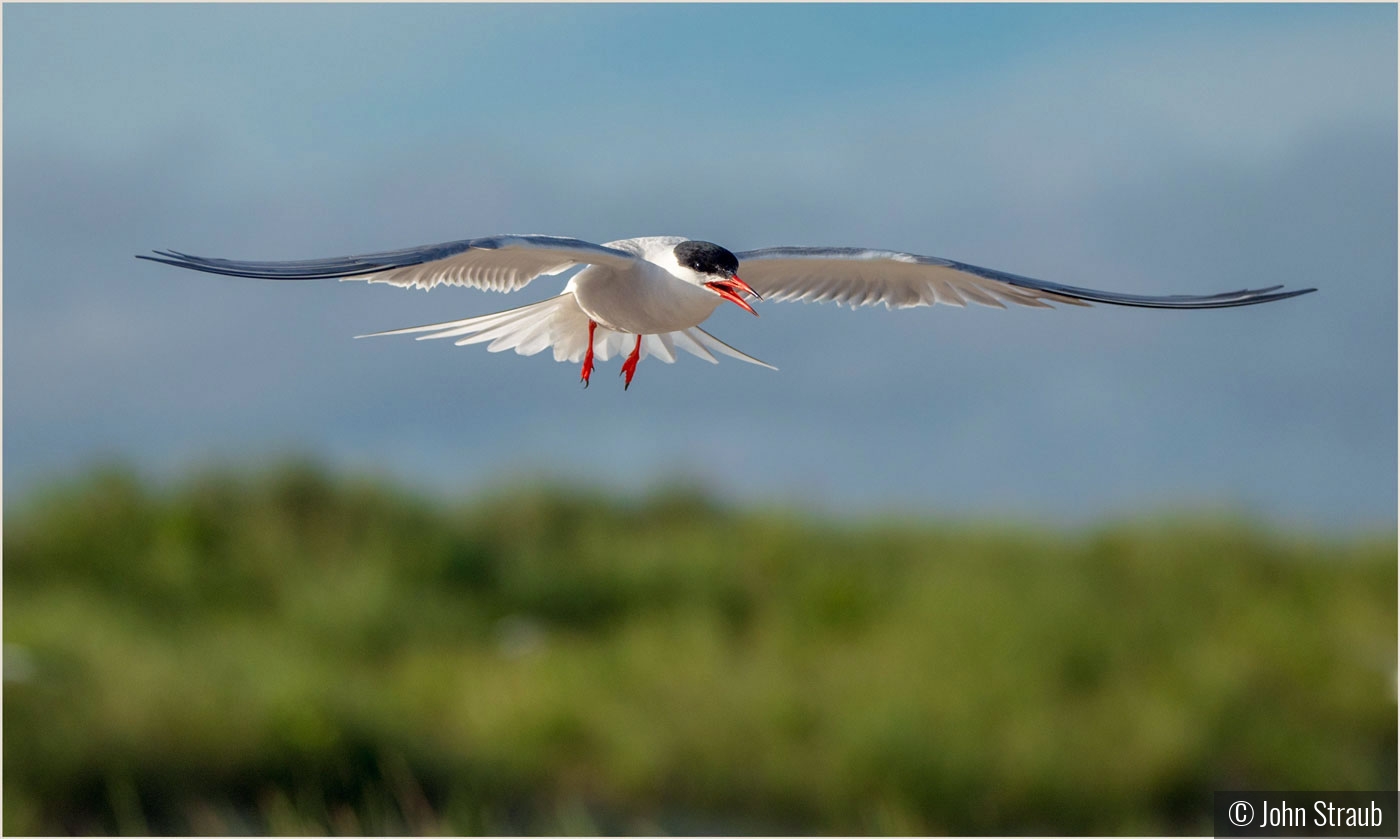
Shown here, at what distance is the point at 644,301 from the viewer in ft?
9.64

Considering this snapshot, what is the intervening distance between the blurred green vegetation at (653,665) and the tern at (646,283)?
5771 mm

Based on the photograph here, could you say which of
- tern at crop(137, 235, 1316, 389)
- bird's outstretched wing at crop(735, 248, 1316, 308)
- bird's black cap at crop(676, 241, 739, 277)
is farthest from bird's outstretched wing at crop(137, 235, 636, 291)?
bird's outstretched wing at crop(735, 248, 1316, 308)

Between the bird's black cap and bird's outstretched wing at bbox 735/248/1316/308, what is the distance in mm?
475

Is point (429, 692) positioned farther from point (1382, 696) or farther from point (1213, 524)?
point (1382, 696)

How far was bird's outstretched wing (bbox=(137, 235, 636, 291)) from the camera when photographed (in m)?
2.58

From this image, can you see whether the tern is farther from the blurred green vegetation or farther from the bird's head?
the blurred green vegetation

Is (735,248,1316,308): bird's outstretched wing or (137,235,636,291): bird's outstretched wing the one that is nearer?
(137,235,636,291): bird's outstretched wing

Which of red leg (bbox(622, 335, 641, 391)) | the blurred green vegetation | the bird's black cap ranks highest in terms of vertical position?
the bird's black cap

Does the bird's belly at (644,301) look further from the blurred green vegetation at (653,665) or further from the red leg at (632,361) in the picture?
the blurred green vegetation at (653,665)

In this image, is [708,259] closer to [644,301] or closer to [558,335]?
[644,301]

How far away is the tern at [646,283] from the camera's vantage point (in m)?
2.76

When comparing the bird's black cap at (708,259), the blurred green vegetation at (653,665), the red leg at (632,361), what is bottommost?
the blurred green vegetation at (653,665)

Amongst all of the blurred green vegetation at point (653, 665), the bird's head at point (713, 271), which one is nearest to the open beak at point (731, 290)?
the bird's head at point (713, 271)

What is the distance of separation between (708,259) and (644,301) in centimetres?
19
